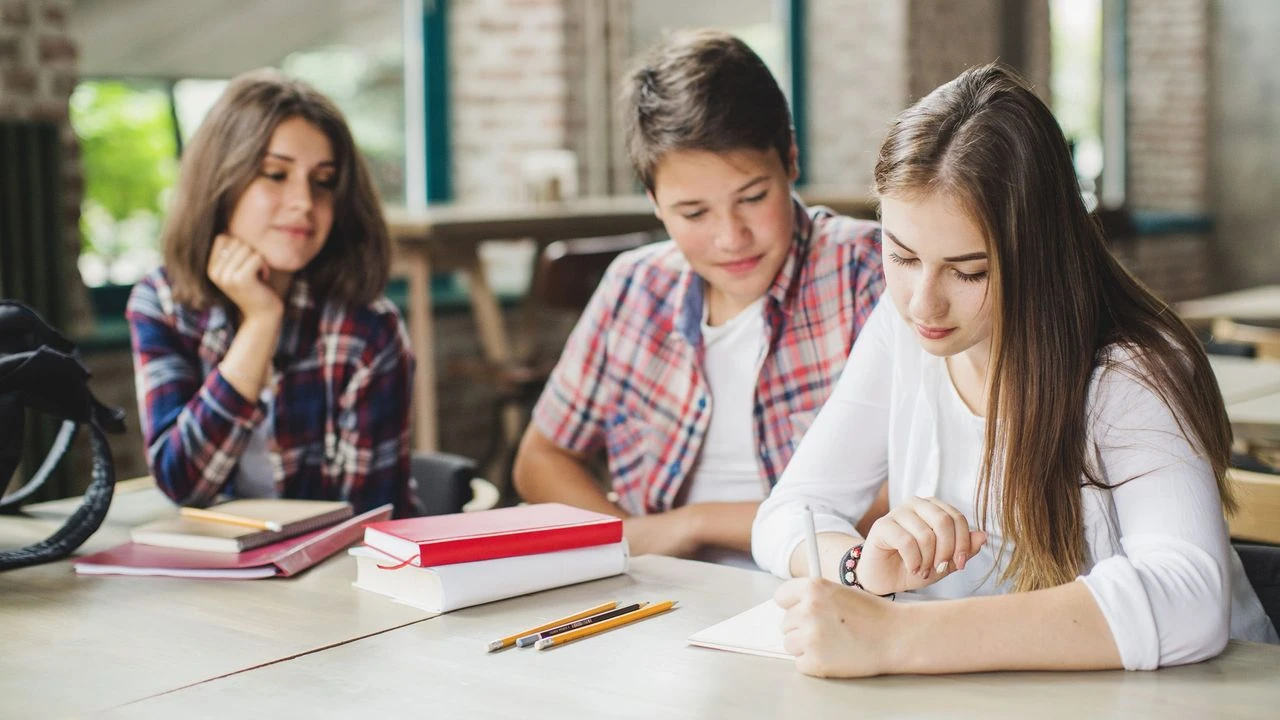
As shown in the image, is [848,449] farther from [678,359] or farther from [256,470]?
[256,470]

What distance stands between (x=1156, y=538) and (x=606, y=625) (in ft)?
1.68

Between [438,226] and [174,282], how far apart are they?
1970 mm

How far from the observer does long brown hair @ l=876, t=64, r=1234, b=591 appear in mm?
1299

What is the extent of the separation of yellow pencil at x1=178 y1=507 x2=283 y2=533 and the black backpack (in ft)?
0.35

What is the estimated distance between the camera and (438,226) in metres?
4.03

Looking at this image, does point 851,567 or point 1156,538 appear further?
point 851,567

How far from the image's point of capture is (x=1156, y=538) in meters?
1.23

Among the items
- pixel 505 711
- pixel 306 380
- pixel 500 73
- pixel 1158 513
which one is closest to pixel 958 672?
pixel 1158 513

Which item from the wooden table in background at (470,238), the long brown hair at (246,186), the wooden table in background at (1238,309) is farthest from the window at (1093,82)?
the long brown hair at (246,186)

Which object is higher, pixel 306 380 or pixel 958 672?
pixel 306 380

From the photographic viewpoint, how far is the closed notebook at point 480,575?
4.47 feet

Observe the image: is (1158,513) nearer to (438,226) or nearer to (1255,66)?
(438,226)

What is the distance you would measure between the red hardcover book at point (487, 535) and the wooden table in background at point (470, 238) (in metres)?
2.51

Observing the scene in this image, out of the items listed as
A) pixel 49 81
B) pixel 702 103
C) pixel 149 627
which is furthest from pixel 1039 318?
pixel 49 81
